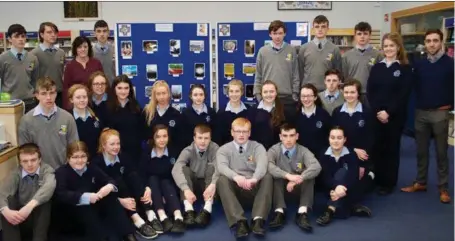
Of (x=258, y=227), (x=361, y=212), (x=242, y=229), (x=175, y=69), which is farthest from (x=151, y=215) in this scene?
(x=175, y=69)

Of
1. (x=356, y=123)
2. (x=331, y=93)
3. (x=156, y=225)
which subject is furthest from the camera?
(x=331, y=93)

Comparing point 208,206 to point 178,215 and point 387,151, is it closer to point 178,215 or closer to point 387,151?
point 178,215

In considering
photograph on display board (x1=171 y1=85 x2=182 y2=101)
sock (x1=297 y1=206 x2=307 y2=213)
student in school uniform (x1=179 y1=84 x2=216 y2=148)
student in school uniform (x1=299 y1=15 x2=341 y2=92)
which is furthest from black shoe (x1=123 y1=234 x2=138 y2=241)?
photograph on display board (x1=171 y1=85 x2=182 y2=101)

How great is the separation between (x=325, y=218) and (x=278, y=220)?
41 centimetres

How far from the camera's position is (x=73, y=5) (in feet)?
34.6

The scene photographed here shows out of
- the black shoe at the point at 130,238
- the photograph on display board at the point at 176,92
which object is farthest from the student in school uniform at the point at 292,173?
the photograph on display board at the point at 176,92

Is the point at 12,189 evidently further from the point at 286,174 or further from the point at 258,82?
the point at 258,82

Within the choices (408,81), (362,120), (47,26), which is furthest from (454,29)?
(47,26)

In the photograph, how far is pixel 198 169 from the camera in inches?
166

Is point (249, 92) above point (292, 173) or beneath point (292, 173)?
above

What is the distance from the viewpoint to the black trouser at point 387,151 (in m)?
4.48

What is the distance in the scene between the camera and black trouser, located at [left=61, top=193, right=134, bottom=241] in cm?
341

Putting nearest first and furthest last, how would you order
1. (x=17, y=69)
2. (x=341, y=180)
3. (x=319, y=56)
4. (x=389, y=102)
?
(x=341, y=180)
(x=389, y=102)
(x=17, y=69)
(x=319, y=56)

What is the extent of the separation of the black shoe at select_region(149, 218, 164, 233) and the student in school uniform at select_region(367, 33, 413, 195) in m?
2.24
